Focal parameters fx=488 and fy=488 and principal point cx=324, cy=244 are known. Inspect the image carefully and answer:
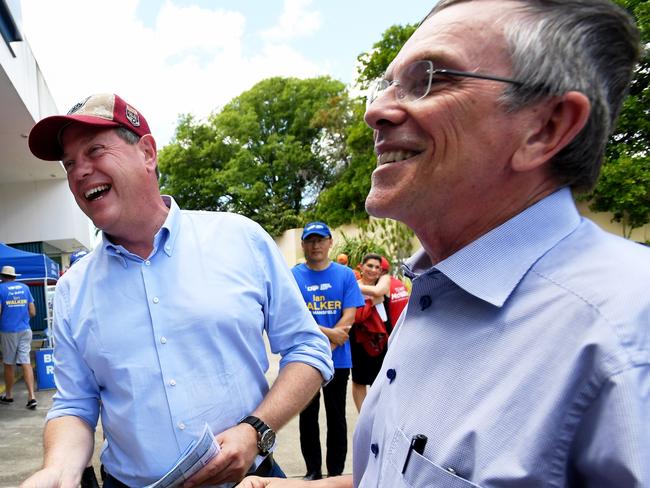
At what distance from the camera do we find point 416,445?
35.7 inches

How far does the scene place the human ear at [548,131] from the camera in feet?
3.04

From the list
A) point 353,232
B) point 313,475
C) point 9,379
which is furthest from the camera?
point 353,232

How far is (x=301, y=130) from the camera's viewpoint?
3238 cm

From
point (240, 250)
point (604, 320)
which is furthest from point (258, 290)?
point (604, 320)

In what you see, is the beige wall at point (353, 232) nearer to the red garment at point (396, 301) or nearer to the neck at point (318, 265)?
the red garment at point (396, 301)

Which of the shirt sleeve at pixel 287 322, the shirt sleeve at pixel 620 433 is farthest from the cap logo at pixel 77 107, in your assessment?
the shirt sleeve at pixel 620 433

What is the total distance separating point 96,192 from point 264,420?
3.38 feet

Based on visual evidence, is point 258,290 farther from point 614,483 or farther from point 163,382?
point 614,483

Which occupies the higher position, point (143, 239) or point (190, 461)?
point (143, 239)

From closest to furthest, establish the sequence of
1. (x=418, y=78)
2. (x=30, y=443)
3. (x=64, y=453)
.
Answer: (x=418, y=78)
(x=64, y=453)
(x=30, y=443)

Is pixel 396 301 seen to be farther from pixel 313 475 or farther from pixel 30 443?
pixel 30 443

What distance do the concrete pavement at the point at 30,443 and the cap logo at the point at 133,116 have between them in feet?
11.5

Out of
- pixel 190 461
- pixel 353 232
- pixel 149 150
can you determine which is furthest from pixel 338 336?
pixel 353 232

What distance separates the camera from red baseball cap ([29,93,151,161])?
1.74m
